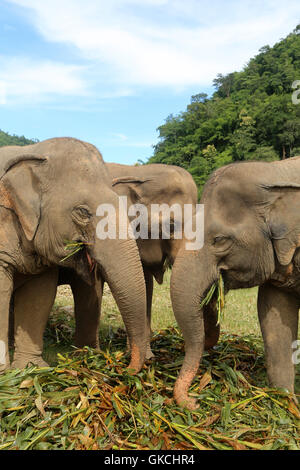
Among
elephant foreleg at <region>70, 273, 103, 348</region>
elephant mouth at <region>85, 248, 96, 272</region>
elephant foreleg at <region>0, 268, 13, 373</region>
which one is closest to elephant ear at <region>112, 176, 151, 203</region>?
elephant foreleg at <region>70, 273, 103, 348</region>

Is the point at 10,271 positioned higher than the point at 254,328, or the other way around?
the point at 10,271

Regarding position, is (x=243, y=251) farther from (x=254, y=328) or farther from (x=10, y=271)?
(x=254, y=328)

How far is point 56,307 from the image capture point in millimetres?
7258

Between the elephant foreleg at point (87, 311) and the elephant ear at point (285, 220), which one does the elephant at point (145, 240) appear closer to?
the elephant foreleg at point (87, 311)

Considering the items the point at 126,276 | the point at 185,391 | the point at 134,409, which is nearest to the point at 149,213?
the point at 126,276

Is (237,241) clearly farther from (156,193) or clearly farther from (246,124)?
(246,124)

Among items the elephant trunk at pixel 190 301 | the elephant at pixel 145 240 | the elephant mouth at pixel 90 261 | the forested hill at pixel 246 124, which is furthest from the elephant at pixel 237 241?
the forested hill at pixel 246 124

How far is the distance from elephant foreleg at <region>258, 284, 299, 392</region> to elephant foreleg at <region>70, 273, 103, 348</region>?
1750 millimetres

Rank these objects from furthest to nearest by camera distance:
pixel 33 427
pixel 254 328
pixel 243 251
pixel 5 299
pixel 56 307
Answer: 1. pixel 56 307
2. pixel 254 328
3. pixel 5 299
4. pixel 243 251
5. pixel 33 427

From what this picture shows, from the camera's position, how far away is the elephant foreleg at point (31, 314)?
412 cm

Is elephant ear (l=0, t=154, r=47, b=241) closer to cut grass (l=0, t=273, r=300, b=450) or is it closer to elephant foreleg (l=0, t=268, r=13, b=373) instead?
elephant foreleg (l=0, t=268, r=13, b=373)

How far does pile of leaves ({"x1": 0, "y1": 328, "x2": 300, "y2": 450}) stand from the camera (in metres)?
2.91
